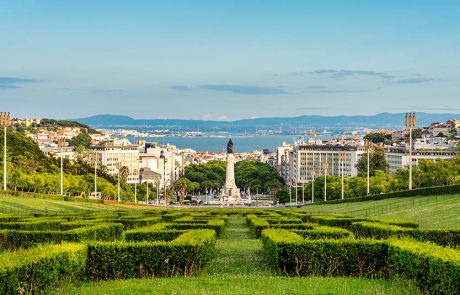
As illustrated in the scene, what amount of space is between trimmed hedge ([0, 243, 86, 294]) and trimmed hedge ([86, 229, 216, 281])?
0.70 metres

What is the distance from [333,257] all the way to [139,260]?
17.4 feet

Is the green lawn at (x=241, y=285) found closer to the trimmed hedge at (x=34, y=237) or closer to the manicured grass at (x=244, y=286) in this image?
the manicured grass at (x=244, y=286)

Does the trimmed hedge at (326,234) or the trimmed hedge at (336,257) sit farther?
the trimmed hedge at (326,234)

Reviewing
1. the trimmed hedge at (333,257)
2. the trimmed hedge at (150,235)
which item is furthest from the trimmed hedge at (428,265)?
the trimmed hedge at (150,235)

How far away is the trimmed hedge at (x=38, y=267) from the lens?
13984 mm

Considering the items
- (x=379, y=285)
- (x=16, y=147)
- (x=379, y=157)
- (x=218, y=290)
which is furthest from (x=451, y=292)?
(x=379, y=157)

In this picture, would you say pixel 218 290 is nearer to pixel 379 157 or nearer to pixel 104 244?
pixel 104 244

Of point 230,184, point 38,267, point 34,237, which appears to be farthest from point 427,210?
point 230,184

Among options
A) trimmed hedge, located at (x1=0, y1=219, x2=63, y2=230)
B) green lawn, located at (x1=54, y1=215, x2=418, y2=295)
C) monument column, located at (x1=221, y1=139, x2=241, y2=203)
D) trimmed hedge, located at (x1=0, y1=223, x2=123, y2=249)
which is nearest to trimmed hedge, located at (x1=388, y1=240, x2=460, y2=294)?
green lawn, located at (x1=54, y1=215, x2=418, y2=295)

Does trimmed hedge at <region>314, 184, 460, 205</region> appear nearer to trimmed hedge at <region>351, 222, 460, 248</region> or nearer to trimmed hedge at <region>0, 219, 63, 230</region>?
trimmed hedge at <region>351, 222, 460, 248</region>

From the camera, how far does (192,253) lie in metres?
19.4

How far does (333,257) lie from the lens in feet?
63.2

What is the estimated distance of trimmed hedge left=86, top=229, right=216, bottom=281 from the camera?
18.8 meters

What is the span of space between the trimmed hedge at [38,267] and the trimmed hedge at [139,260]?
703 millimetres
